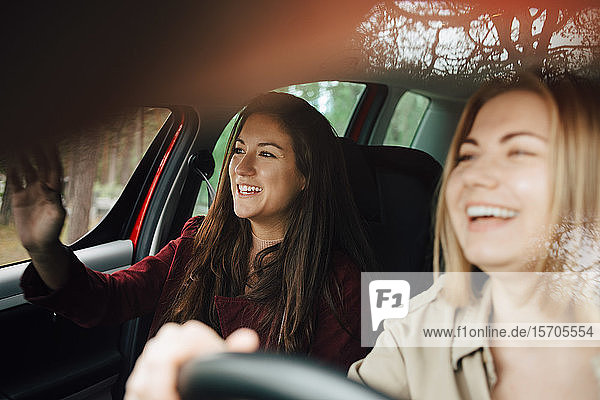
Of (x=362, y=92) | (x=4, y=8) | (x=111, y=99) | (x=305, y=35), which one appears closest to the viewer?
(x=4, y=8)

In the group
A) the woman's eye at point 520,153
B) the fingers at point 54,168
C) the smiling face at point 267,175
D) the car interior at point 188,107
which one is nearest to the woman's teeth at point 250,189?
the smiling face at point 267,175

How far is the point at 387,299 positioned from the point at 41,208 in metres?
0.51

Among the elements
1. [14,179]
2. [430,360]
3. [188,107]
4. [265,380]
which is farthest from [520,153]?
[14,179]

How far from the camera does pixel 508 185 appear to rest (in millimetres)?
725

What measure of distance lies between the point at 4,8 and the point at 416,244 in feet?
2.03

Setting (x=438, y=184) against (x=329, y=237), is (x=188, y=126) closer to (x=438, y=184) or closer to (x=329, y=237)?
(x=329, y=237)

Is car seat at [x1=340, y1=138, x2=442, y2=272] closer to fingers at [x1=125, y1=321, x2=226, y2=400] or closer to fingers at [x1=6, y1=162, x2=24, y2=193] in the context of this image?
fingers at [x1=125, y1=321, x2=226, y2=400]

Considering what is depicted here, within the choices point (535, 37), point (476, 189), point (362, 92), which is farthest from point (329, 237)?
point (535, 37)

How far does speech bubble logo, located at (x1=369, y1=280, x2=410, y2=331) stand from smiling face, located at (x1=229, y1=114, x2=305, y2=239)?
10.2 inches

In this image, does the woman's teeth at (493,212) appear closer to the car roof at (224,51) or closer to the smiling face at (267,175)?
the car roof at (224,51)

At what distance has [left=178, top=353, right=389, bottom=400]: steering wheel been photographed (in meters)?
0.57

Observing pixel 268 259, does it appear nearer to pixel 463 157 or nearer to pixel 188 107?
pixel 188 107

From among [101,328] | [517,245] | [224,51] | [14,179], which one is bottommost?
[101,328]

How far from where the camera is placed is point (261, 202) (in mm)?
1120
